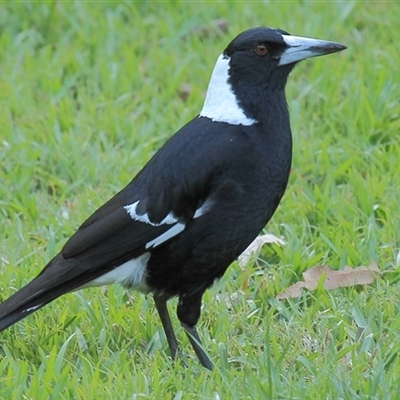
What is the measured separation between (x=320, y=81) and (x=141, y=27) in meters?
1.23

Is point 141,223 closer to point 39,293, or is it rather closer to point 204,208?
point 204,208

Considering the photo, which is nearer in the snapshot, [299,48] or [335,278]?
[299,48]

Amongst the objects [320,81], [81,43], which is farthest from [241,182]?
[81,43]

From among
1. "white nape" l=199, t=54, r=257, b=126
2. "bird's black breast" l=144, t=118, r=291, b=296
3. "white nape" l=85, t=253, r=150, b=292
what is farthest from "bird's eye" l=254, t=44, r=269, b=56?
"white nape" l=85, t=253, r=150, b=292

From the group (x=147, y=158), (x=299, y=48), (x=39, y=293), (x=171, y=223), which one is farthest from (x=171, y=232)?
(x=147, y=158)

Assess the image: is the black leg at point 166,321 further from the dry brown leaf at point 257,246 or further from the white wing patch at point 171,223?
the dry brown leaf at point 257,246

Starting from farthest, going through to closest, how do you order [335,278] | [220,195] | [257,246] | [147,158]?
1. [147,158]
2. [257,246]
3. [335,278]
4. [220,195]

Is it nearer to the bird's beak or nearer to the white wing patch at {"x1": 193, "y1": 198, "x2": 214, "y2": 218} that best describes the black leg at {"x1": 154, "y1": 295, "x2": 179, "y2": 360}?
the white wing patch at {"x1": 193, "y1": 198, "x2": 214, "y2": 218}

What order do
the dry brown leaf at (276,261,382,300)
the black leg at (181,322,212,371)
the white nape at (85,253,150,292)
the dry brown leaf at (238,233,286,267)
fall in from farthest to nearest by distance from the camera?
the dry brown leaf at (238,233,286,267), the dry brown leaf at (276,261,382,300), the white nape at (85,253,150,292), the black leg at (181,322,212,371)

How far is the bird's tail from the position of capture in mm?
3412

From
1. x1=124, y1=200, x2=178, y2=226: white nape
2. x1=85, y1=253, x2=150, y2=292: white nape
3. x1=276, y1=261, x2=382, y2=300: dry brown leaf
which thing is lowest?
x1=276, y1=261, x2=382, y2=300: dry brown leaf

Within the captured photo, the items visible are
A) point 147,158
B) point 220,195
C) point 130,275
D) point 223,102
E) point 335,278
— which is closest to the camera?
point 220,195

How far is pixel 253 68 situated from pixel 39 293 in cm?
104

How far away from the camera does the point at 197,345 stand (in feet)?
11.3
